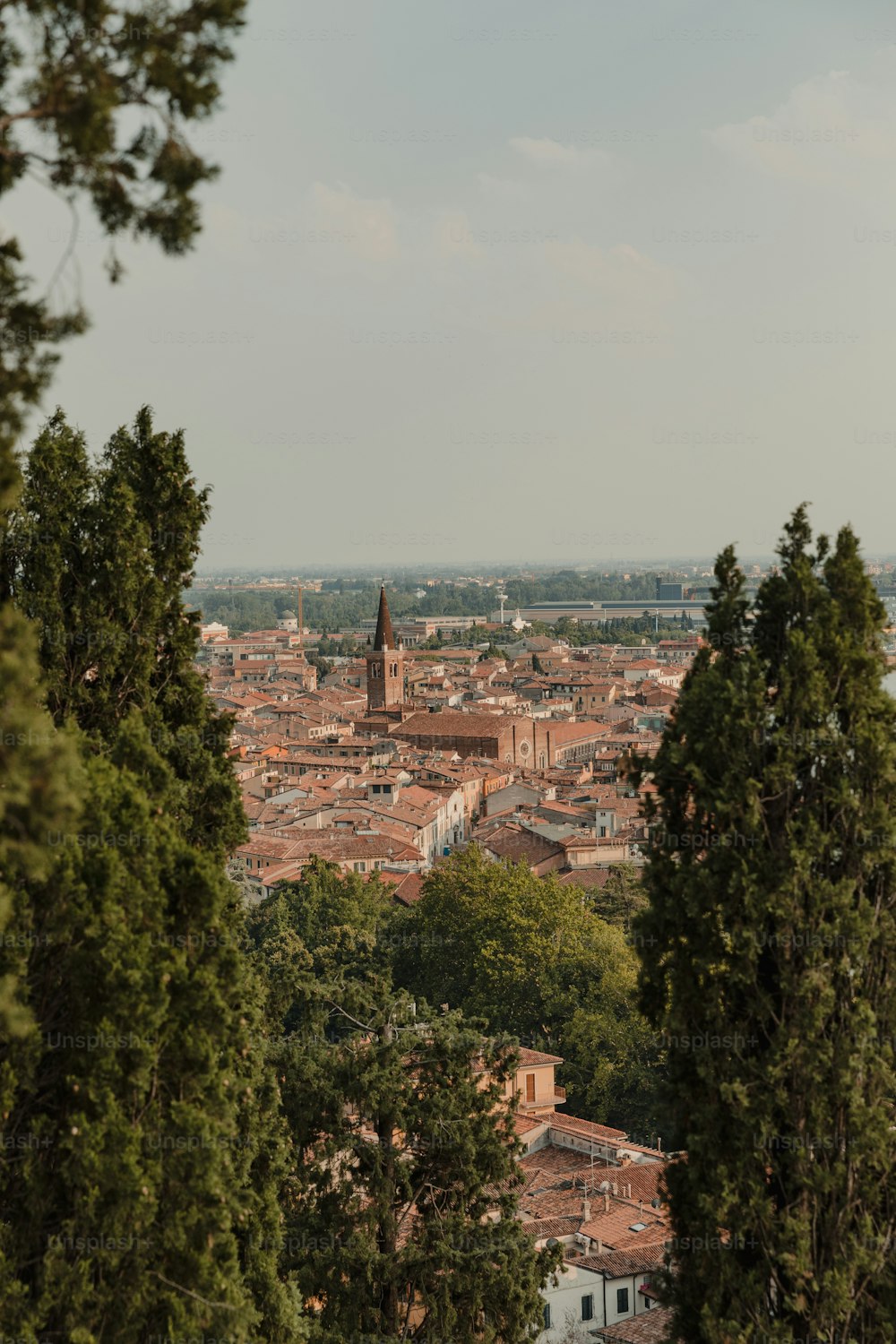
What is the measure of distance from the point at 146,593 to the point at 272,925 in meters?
25.1

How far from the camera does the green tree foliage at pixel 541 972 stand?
26.1 meters

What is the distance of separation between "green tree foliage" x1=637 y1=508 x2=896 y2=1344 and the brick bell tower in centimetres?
6467

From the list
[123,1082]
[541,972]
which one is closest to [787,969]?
[123,1082]

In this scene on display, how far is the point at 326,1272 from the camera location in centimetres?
1181

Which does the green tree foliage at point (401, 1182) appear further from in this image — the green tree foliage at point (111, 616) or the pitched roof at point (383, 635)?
the pitched roof at point (383, 635)

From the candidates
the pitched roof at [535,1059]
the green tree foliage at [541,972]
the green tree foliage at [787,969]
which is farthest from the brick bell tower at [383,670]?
the green tree foliage at [787,969]

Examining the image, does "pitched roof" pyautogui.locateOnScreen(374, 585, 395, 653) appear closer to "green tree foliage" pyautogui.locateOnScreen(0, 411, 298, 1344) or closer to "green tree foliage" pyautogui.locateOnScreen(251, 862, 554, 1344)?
"green tree foliage" pyautogui.locateOnScreen(251, 862, 554, 1344)

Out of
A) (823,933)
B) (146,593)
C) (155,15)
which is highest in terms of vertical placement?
(155,15)

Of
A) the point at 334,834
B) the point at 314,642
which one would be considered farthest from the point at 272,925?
the point at 314,642

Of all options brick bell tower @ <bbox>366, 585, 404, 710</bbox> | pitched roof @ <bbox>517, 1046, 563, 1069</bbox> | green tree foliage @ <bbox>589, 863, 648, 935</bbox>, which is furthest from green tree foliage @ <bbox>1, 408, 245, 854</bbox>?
brick bell tower @ <bbox>366, 585, 404, 710</bbox>

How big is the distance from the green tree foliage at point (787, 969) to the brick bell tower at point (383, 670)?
64.7 meters

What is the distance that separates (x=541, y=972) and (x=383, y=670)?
46.6 meters

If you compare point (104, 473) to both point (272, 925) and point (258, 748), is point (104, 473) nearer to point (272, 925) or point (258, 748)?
point (272, 925)

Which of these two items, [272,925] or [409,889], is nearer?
[272,925]
